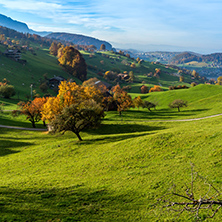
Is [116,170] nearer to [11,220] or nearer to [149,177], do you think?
[149,177]

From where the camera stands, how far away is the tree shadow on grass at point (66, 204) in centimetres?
1367

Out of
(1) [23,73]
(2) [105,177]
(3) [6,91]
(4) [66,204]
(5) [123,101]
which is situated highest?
(1) [23,73]

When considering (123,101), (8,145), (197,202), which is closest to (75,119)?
(8,145)

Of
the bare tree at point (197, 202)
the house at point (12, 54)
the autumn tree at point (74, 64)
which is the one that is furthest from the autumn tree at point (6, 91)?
the bare tree at point (197, 202)

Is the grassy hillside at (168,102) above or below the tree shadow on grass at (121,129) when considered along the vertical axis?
above

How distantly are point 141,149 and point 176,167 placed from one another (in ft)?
22.4

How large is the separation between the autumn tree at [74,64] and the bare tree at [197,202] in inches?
5972

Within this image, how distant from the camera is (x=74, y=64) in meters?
159

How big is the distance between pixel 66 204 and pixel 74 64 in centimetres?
15362

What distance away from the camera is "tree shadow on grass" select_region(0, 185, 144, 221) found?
1367 centimetres

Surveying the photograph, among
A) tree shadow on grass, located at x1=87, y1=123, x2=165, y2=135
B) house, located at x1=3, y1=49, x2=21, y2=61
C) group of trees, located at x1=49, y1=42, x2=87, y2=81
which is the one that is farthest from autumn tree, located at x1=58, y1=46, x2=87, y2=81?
tree shadow on grass, located at x1=87, y1=123, x2=165, y2=135

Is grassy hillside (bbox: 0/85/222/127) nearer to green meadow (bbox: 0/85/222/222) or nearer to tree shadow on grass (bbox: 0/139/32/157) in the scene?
tree shadow on grass (bbox: 0/139/32/157)

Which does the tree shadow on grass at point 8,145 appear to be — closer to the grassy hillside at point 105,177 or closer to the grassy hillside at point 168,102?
the grassy hillside at point 105,177

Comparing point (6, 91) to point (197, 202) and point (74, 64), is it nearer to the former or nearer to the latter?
point (74, 64)
